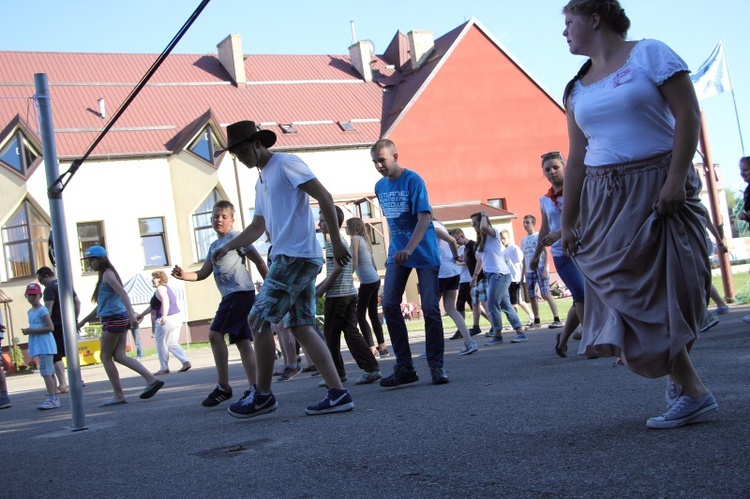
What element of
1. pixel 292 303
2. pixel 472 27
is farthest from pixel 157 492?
pixel 472 27

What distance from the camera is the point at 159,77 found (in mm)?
41938

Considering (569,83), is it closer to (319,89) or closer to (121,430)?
(121,430)

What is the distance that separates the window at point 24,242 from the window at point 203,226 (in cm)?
570

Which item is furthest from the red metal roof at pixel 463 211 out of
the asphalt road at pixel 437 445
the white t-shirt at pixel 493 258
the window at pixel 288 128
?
the asphalt road at pixel 437 445

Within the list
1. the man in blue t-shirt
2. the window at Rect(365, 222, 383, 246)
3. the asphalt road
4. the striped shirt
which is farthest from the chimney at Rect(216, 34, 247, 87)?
the man in blue t-shirt

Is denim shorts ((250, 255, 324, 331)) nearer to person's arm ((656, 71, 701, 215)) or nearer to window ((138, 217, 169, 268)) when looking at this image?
person's arm ((656, 71, 701, 215))

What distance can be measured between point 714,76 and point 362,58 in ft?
92.5

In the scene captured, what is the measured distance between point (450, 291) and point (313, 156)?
27982mm

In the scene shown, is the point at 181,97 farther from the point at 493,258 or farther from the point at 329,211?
the point at 329,211

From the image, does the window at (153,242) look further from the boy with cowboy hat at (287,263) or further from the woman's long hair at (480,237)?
the boy with cowboy hat at (287,263)

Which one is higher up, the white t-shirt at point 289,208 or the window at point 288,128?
the window at point 288,128

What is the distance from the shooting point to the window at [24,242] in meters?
35.6

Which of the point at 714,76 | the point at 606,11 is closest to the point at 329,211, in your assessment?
the point at 606,11

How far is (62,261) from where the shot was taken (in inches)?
315
